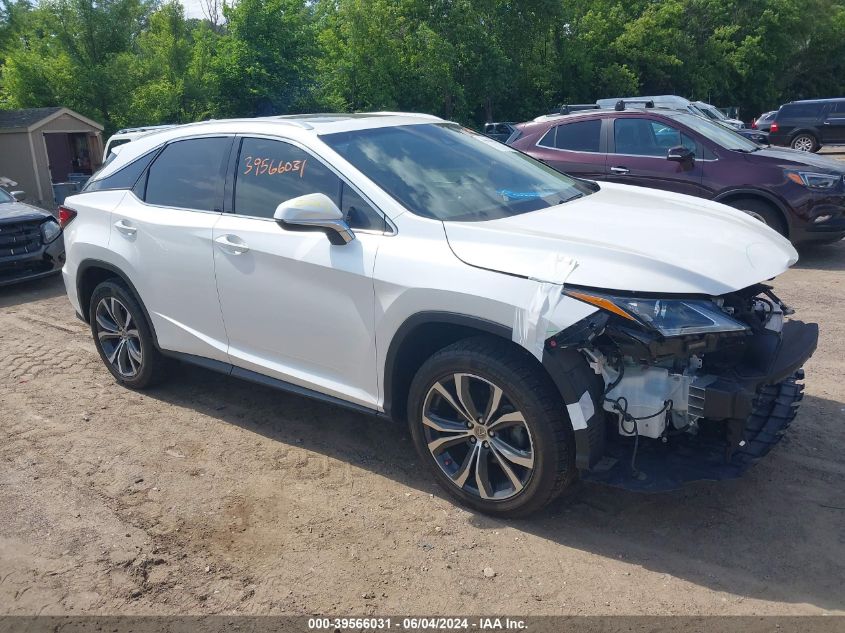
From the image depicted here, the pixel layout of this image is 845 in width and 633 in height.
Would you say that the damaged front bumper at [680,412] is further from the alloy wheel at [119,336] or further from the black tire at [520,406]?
the alloy wheel at [119,336]

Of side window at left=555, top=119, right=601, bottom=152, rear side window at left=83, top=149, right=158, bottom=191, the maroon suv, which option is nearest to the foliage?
side window at left=555, top=119, right=601, bottom=152

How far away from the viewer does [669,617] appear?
299 cm

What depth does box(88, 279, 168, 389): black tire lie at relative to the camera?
520 cm

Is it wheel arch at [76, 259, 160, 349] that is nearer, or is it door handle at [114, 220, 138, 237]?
door handle at [114, 220, 138, 237]

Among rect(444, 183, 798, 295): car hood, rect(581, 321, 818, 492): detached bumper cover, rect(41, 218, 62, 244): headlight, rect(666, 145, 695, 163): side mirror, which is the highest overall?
rect(444, 183, 798, 295): car hood

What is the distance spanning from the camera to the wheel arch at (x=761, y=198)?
27.4ft

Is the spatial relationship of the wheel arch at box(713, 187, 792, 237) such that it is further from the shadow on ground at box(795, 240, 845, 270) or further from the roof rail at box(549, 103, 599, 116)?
the roof rail at box(549, 103, 599, 116)

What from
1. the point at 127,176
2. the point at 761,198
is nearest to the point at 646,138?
the point at 761,198

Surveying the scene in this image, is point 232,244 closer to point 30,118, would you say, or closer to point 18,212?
point 18,212

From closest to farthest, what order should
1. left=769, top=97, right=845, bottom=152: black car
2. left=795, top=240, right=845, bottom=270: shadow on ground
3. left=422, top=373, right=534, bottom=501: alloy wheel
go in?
left=422, top=373, right=534, bottom=501: alloy wheel
left=795, top=240, right=845, bottom=270: shadow on ground
left=769, top=97, right=845, bottom=152: black car

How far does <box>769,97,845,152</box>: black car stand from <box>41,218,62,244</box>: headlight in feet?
67.5

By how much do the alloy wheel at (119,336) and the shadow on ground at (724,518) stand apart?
4.55 feet

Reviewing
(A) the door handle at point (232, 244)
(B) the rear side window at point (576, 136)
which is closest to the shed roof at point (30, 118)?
Result: (B) the rear side window at point (576, 136)

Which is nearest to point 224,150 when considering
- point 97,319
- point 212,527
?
point 97,319
